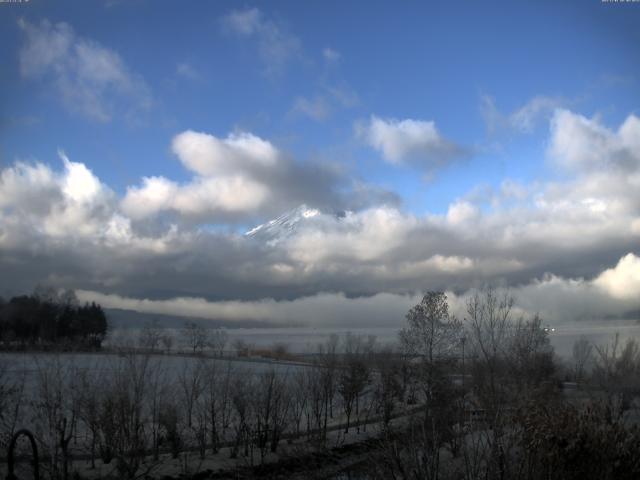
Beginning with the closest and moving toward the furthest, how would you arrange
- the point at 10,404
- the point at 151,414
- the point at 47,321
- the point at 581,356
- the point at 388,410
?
the point at 10,404
the point at 151,414
the point at 388,410
the point at 581,356
the point at 47,321

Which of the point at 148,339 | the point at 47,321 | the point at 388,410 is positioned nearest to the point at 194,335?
the point at 47,321

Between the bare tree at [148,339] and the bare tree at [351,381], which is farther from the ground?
the bare tree at [148,339]

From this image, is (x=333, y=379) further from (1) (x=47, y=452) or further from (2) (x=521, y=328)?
(1) (x=47, y=452)

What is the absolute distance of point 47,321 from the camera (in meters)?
126

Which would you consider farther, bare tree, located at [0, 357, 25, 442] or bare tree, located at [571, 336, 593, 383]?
bare tree, located at [571, 336, 593, 383]

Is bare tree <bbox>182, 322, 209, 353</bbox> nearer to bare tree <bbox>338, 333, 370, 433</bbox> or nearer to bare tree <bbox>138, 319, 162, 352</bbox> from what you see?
bare tree <bbox>138, 319, 162, 352</bbox>

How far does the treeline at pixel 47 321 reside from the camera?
11971 cm

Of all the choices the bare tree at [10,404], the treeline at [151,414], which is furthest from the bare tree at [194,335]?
the bare tree at [10,404]

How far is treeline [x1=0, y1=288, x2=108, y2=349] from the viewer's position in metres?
120

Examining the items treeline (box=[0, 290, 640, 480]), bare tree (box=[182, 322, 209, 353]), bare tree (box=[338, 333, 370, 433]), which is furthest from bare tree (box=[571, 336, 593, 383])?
bare tree (box=[182, 322, 209, 353])

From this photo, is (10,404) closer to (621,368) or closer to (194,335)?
(621,368)

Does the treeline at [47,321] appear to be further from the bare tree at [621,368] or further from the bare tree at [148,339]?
the bare tree at [621,368]

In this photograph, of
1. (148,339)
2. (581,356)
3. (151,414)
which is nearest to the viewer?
(151,414)

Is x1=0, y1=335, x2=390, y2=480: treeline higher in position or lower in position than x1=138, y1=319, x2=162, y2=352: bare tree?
lower
